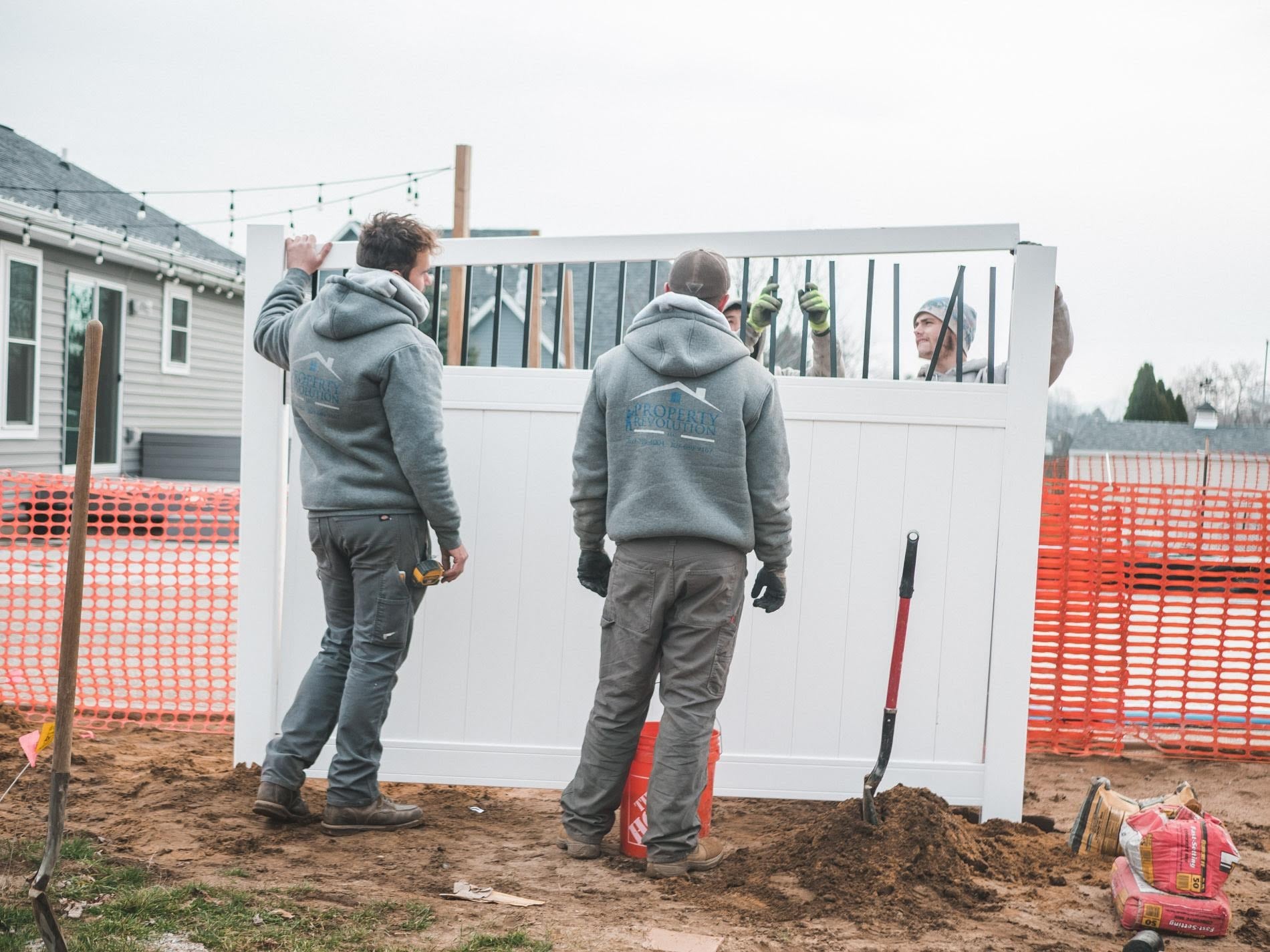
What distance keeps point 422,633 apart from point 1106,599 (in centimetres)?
334

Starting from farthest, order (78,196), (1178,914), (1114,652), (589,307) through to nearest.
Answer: (78,196)
(1114,652)
(589,307)
(1178,914)

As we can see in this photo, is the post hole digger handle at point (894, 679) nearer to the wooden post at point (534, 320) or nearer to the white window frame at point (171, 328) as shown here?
the wooden post at point (534, 320)

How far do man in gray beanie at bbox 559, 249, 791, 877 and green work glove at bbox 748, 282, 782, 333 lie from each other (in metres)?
0.59

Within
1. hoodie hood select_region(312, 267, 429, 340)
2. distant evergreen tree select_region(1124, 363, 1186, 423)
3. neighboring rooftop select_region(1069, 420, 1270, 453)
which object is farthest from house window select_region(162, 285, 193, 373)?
distant evergreen tree select_region(1124, 363, 1186, 423)

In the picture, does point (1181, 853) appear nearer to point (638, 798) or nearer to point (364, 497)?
point (638, 798)

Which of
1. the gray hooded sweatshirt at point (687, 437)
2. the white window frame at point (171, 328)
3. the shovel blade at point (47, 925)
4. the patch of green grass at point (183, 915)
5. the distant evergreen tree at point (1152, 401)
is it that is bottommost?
the patch of green grass at point (183, 915)

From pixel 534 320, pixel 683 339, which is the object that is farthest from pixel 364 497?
pixel 534 320

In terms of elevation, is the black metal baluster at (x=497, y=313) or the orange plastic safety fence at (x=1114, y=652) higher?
the black metal baluster at (x=497, y=313)

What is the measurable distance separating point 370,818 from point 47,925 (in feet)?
4.51

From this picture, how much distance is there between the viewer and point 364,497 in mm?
3520

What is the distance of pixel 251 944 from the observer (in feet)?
8.45

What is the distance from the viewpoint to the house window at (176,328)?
16547 mm

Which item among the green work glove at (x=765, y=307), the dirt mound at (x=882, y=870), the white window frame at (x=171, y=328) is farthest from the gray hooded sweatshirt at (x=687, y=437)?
the white window frame at (x=171, y=328)

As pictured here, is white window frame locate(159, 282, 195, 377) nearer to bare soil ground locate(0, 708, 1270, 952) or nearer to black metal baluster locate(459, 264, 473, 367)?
bare soil ground locate(0, 708, 1270, 952)
